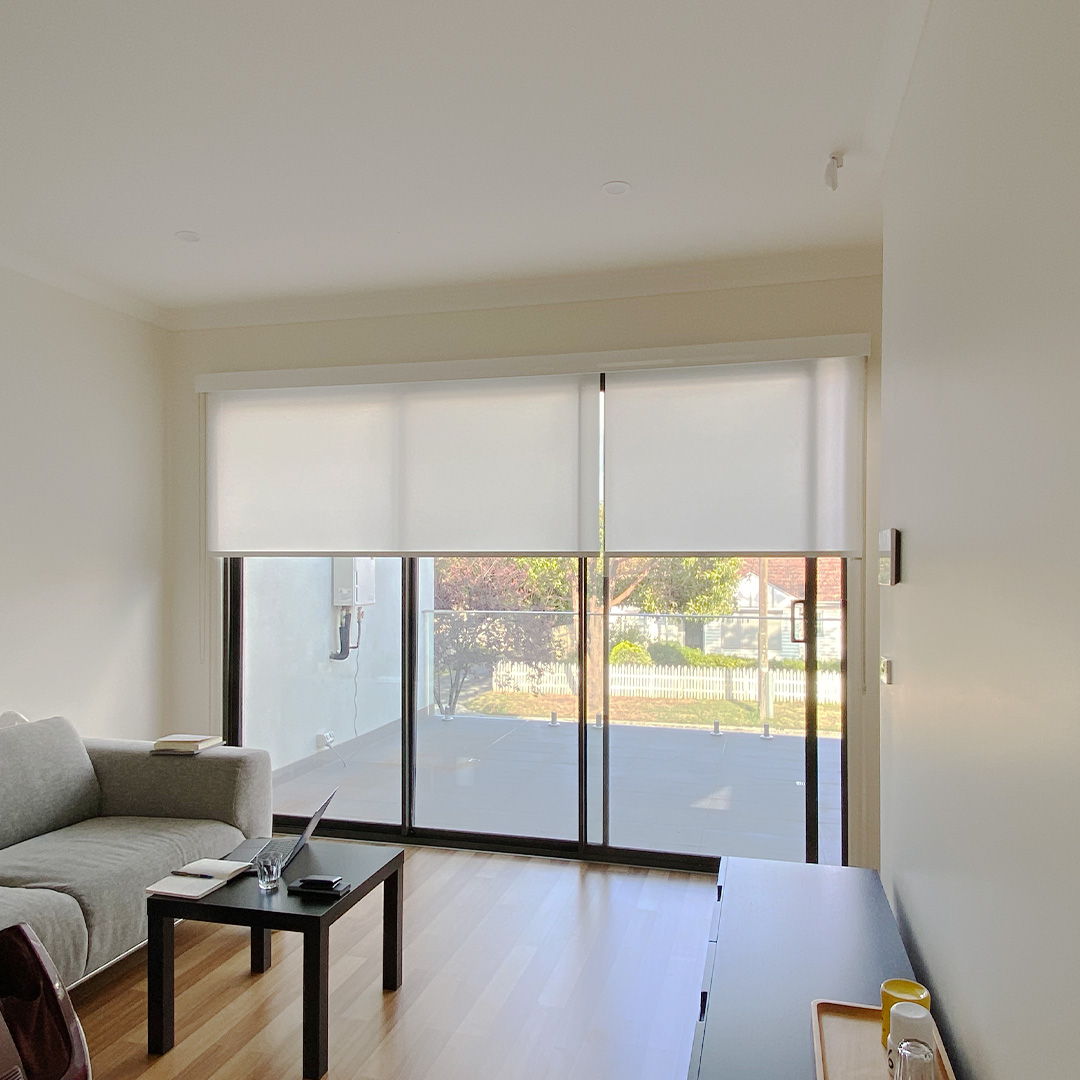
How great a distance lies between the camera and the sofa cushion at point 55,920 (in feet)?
8.32

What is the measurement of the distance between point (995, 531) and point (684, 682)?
284cm

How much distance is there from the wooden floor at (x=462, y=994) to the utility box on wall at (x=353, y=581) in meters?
1.46

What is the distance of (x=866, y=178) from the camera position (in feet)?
9.84

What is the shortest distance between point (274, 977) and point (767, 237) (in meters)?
3.34

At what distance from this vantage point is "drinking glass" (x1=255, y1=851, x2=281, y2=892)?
2.66 meters

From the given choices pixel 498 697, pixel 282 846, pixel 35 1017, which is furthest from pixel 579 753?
pixel 35 1017

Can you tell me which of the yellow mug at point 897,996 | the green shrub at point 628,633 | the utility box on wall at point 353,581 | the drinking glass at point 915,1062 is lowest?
the yellow mug at point 897,996

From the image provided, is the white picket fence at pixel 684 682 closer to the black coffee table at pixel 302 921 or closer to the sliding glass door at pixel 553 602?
the sliding glass door at pixel 553 602

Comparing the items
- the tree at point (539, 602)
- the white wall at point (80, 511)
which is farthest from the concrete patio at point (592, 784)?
the white wall at point (80, 511)

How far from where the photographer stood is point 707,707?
4055 mm

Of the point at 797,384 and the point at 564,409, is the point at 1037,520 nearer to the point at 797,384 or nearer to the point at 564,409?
the point at 797,384

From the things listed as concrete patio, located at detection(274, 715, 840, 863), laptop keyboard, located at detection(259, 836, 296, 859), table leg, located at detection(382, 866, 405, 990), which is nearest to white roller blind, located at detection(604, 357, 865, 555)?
concrete patio, located at detection(274, 715, 840, 863)

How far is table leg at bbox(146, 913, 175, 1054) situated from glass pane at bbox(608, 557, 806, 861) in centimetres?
215

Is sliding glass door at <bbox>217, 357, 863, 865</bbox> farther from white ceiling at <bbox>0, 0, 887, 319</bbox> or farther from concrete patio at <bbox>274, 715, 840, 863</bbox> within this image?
white ceiling at <bbox>0, 0, 887, 319</bbox>
